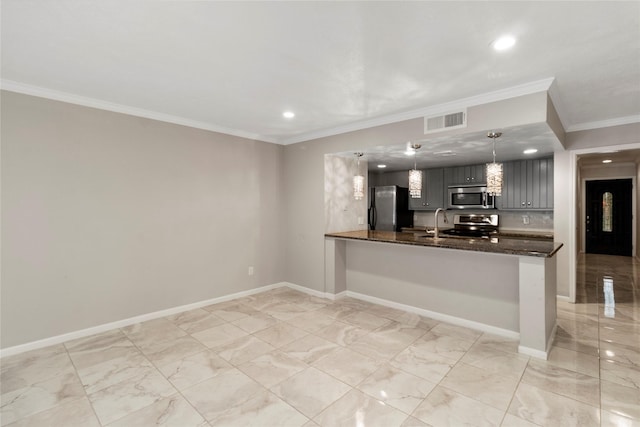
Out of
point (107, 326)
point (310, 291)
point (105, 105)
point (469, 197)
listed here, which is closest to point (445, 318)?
point (310, 291)

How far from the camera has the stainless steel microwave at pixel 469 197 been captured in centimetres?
566

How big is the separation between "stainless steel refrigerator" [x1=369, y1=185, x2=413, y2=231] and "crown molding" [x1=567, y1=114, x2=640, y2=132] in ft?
9.53

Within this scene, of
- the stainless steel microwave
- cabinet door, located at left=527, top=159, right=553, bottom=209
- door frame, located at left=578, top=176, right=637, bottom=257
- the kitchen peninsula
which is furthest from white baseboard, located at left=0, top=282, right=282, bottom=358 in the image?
door frame, located at left=578, top=176, right=637, bottom=257

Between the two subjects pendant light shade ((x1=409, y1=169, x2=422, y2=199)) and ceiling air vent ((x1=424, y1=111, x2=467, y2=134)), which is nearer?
ceiling air vent ((x1=424, y1=111, x2=467, y2=134))

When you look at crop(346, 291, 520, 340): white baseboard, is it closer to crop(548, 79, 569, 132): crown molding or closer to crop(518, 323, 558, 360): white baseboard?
crop(518, 323, 558, 360): white baseboard

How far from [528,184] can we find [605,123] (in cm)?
140

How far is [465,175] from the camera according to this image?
593 cm

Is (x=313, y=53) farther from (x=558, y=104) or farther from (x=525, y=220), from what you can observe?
(x=525, y=220)

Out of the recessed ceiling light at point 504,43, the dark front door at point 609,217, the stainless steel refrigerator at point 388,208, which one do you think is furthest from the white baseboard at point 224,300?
the dark front door at point 609,217

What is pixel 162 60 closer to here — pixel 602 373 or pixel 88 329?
pixel 88 329

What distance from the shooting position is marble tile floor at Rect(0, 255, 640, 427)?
2.04 metres

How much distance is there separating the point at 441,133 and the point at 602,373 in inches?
104

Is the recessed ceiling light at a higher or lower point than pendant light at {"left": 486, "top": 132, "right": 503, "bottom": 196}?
higher

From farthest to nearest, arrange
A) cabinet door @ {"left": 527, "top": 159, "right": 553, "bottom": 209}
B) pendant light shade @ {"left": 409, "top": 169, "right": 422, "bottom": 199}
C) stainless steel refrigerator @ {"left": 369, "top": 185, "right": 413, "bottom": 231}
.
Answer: stainless steel refrigerator @ {"left": 369, "top": 185, "right": 413, "bottom": 231}, cabinet door @ {"left": 527, "top": 159, "right": 553, "bottom": 209}, pendant light shade @ {"left": 409, "top": 169, "right": 422, "bottom": 199}
